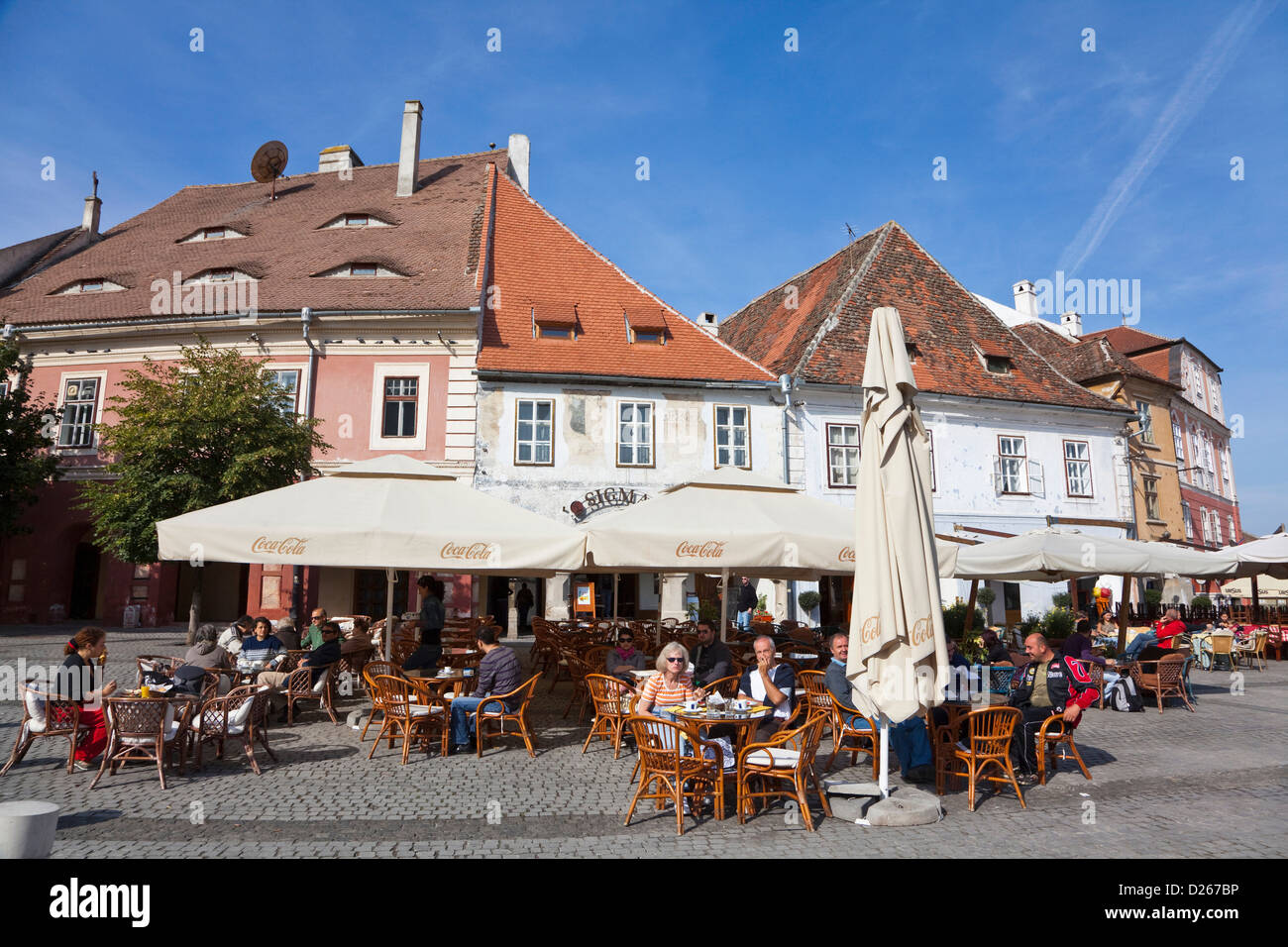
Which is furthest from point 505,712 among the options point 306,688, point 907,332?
point 907,332

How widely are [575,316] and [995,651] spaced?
47.7ft

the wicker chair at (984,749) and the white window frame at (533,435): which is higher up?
the white window frame at (533,435)

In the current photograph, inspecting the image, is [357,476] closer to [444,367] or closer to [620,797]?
[620,797]

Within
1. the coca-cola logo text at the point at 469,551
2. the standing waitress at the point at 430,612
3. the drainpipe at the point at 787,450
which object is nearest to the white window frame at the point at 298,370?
the standing waitress at the point at 430,612

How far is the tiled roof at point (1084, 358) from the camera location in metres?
30.0

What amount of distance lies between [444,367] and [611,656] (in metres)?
13.1

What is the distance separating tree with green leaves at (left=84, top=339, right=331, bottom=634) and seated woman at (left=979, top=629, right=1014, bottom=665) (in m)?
13.7

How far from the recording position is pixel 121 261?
80.8 ft

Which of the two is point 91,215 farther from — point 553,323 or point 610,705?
point 610,705

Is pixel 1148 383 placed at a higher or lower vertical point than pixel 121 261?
lower

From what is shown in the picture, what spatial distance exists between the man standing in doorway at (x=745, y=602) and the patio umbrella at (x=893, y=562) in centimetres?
1266

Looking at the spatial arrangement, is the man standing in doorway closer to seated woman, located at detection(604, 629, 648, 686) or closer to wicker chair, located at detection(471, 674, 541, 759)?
seated woman, located at detection(604, 629, 648, 686)

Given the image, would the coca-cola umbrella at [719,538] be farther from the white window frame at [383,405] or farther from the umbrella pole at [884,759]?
the white window frame at [383,405]
